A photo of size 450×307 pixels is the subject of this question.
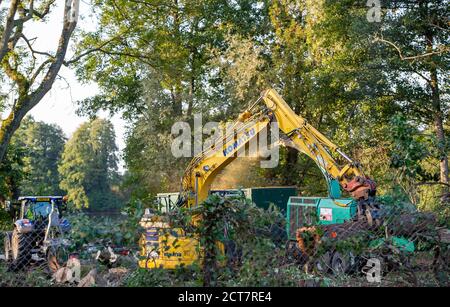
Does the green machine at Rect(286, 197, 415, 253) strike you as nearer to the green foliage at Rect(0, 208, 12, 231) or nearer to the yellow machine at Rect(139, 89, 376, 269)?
the yellow machine at Rect(139, 89, 376, 269)

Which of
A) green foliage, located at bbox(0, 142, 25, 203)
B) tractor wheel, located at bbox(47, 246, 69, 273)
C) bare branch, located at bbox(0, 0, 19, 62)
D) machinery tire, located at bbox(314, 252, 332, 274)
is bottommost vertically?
tractor wheel, located at bbox(47, 246, 69, 273)

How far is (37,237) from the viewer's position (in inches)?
368

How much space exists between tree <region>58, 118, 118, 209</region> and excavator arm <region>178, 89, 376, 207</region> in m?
40.7

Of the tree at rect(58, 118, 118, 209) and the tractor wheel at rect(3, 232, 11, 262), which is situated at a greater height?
the tree at rect(58, 118, 118, 209)

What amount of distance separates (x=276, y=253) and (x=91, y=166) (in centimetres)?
5342

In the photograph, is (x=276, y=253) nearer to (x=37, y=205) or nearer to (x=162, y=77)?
(x=37, y=205)

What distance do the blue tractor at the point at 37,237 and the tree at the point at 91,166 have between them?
39602 millimetres

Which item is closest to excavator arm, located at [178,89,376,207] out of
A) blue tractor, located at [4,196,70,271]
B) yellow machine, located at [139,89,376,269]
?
yellow machine, located at [139,89,376,269]

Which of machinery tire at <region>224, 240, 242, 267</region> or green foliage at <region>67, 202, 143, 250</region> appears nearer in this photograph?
green foliage at <region>67, 202, 143, 250</region>

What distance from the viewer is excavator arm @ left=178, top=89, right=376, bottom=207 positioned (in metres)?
13.1

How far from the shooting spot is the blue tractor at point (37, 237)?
8623 millimetres

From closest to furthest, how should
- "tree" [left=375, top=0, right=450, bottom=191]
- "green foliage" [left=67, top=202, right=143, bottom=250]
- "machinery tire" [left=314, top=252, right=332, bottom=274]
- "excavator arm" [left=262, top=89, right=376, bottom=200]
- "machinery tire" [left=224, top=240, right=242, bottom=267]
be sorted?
"green foliage" [left=67, top=202, right=143, bottom=250], "machinery tire" [left=224, top=240, right=242, bottom=267], "machinery tire" [left=314, top=252, right=332, bottom=274], "excavator arm" [left=262, top=89, right=376, bottom=200], "tree" [left=375, top=0, right=450, bottom=191]

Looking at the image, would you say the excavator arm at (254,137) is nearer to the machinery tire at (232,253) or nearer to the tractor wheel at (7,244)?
the tractor wheel at (7,244)
